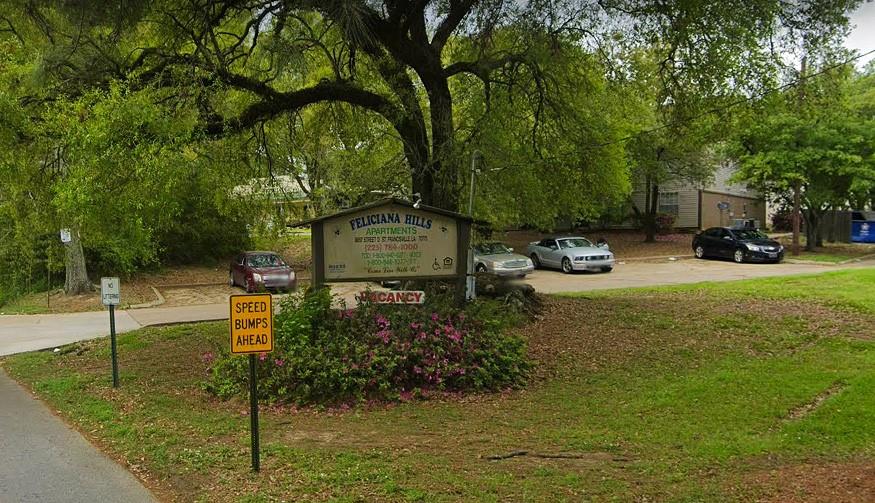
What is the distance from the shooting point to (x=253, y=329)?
542cm

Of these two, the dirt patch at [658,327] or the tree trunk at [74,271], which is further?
the tree trunk at [74,271]

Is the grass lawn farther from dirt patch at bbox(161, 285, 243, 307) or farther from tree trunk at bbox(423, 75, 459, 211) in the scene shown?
dirt patch at bbox(161, 285, 243, 307)

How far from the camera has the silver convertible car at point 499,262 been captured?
24766 mm

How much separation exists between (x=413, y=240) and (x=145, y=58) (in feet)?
20.3

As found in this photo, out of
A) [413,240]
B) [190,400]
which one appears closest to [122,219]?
[190,400]

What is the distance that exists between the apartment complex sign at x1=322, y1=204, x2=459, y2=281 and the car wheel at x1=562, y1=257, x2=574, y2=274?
18.7 metres

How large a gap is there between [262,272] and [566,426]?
18.5m

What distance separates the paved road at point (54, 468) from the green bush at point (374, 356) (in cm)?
185

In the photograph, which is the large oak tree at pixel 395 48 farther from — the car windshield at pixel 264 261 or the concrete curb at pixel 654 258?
the concrete curb at pixel 654 258

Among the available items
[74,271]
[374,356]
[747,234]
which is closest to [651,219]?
[747,234]

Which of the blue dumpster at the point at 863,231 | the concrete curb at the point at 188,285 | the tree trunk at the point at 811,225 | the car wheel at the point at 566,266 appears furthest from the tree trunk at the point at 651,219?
the concrete curb at the point at 188,285

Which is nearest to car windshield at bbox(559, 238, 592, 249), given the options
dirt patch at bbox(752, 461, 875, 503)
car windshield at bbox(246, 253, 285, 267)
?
car windshield at bbox(246, 253, 285, 267)

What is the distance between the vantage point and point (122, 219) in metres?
8.99

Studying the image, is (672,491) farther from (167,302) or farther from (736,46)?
(167,302)
